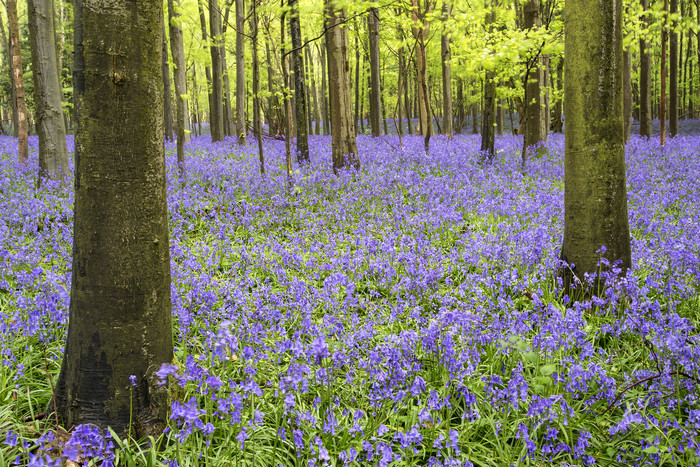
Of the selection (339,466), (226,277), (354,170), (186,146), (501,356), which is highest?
(186,146)

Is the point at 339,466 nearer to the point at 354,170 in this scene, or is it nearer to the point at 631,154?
the point at 354,170

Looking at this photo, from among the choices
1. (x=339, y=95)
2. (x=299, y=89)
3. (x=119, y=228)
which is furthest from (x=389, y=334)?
(x=299, y=89)

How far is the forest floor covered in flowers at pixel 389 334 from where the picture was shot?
2254 millimetres

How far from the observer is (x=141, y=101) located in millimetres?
2186

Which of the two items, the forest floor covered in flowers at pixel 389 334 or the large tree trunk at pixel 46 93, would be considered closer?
the forest floor covered in flowers at pixel 389 334

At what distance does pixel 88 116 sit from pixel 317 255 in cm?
342

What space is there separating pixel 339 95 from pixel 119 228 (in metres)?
8.36

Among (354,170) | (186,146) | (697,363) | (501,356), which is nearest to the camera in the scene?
(697,363)

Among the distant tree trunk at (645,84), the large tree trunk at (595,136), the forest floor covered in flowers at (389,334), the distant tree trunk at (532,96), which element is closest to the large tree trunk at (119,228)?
the forest floor covered in flowers at (389,334)

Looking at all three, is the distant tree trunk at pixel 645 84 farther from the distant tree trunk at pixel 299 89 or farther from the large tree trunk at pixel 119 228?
the large tree trunk at pixel 119 228

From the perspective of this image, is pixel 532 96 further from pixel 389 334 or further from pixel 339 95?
pixel 389 334

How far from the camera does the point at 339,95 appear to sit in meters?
9.88

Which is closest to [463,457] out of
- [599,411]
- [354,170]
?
[599,411]

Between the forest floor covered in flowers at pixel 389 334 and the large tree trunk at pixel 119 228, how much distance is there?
0.57 feet
